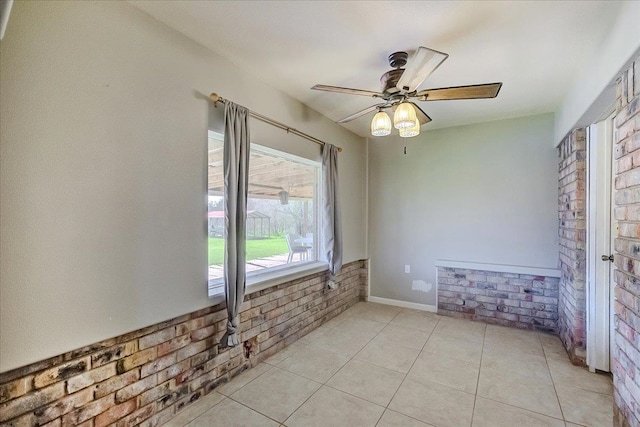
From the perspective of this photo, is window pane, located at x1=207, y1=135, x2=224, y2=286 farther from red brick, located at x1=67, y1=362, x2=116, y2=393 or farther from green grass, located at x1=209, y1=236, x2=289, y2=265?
red brick, located at x1=67, y1=362, x2=116, y2=393

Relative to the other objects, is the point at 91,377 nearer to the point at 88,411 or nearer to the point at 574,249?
the point at 88,411

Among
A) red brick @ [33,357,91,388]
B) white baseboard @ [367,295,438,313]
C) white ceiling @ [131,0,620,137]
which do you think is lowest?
white baseboard @ [367,295,438,313]

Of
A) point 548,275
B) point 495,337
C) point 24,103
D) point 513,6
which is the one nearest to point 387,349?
point 495,337

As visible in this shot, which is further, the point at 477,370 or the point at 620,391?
the point at 477,370

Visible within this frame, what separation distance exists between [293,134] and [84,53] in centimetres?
177

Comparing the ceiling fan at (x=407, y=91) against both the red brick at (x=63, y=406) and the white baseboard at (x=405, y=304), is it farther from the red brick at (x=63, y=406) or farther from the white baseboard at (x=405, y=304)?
the white baseboard at (x=405, y=304)

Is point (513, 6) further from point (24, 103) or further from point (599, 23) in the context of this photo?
point (24, 103)

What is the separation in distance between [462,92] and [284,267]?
225 centimetres

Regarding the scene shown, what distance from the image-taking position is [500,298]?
3549 mm

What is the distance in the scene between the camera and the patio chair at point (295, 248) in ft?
10.8

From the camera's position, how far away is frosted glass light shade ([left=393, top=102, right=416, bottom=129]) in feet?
6.51

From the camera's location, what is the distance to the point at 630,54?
1.49 meters

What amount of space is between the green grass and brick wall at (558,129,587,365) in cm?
278

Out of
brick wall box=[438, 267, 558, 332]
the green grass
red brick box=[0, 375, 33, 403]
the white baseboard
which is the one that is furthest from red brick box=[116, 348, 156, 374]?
brick wall box=[438, 267, 558, 332]
